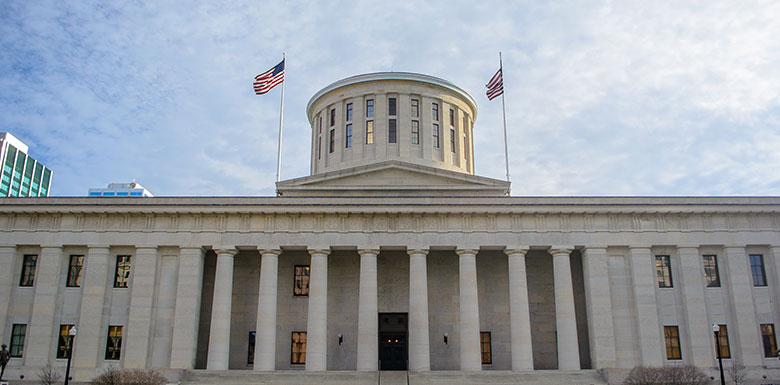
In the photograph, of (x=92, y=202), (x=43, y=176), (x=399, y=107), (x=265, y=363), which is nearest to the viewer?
(x=265, y=363)

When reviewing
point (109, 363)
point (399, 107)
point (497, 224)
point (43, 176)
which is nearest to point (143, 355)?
point (109, 363)

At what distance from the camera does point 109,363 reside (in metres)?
33.1

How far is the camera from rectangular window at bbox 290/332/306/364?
36.1 m

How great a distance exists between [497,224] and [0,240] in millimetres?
29151

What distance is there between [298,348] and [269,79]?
1910 centimetres

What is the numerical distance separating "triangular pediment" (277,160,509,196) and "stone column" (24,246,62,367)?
14521 millimetres

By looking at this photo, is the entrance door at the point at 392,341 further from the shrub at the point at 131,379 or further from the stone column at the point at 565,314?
the shrub at the point at 131,379

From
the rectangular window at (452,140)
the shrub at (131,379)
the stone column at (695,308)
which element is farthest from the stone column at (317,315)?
the stone column at (695,308)

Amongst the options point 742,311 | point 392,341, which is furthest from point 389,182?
point 742,311

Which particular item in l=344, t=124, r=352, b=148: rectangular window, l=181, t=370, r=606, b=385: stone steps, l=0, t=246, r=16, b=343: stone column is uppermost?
l=344, t=124, r=352, b=148: rectangular window

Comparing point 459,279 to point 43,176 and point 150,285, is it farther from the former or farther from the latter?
point 43,176

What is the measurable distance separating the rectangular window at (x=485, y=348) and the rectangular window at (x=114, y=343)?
69.0 ft

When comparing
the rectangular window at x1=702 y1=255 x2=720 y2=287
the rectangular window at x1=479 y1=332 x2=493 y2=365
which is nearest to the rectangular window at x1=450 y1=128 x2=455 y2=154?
the rectangular window at x1=479 y1=332 x2=493 y2=365

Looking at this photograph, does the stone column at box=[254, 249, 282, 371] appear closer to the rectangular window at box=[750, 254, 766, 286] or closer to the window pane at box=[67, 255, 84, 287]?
the window pane at box=[67, 255, 84, 287]
